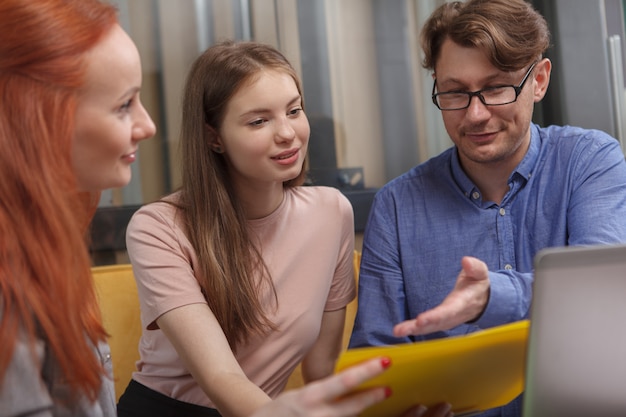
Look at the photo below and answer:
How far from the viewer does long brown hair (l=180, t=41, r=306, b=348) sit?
1448 mm

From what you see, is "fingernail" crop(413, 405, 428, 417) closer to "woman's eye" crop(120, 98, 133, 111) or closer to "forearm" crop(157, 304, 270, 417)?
"forearm" crop(157, 304, 270, 417)

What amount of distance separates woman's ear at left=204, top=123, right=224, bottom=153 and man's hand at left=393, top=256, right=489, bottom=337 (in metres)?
0.62

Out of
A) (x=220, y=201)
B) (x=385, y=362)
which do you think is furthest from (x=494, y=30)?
(x=385, y=362)

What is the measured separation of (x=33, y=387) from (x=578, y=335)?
579mm

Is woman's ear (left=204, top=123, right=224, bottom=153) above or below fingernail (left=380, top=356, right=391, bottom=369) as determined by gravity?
above

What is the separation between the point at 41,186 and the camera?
856 mm

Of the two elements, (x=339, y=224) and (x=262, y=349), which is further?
(x=339, y=224)

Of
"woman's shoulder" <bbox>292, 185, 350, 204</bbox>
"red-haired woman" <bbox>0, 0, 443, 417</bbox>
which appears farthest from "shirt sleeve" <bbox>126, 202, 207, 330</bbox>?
"red-haired woman" <bbox>0, 0, 443, 417</bbox>

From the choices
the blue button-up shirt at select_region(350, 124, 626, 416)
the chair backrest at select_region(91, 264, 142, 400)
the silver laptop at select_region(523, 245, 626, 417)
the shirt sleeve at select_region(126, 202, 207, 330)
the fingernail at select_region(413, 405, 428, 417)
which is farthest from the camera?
the chair backrest at select_region(91, 264, 142, 400)

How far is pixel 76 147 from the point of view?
0.97m

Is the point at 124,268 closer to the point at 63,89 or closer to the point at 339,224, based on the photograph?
the point at 339,224

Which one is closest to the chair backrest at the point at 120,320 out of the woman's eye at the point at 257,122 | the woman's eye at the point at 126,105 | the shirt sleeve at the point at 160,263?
the shirt sleeve at the point at 160,263

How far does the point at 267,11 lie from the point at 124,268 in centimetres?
97

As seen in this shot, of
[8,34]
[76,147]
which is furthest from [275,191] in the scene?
[8,34]
